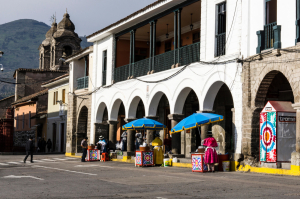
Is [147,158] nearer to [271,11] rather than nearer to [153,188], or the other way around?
[271,11]

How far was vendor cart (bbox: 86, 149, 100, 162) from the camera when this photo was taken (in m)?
25.3

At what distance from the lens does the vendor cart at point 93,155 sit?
2533 cm

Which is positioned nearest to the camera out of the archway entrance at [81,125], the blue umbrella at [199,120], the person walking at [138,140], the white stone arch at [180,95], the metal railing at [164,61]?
the blue umbrella at [199,120]

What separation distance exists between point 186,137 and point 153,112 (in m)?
2.08

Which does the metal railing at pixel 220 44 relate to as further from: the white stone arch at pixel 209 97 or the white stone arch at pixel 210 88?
the white stone arch at pixel 209 97

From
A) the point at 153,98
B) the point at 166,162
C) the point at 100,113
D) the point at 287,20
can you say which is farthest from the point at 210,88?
the point at 100,113

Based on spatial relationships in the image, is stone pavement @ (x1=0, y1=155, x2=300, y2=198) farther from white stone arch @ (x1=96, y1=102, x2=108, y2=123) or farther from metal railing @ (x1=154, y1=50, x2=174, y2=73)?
white stone arch @ (x1=96, y1=102, x2=108, y2=123)

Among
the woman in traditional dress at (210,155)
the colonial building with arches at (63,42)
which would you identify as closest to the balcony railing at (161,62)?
the woman in traditional dress at (210,155)

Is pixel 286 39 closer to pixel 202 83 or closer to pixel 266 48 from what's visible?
pixel 266 48

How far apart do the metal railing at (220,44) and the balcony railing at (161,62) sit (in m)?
1.33

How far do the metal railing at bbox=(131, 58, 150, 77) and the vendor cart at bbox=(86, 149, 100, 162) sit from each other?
473 cm

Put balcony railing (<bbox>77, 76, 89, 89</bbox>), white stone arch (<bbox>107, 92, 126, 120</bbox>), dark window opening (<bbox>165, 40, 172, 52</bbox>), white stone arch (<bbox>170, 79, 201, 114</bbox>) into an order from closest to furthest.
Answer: white stone arch (<bbox>170, 79, 201, 114</bbox>), dark window opening (<bbox>165, 40, 172, 52</bbox>), white stone arch (<bbox>107, 92, 126, 120</bbox>), balcony railing (<bbox>77, 76, 89, 89</bbox>)

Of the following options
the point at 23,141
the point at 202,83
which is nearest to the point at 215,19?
the point at 202,83

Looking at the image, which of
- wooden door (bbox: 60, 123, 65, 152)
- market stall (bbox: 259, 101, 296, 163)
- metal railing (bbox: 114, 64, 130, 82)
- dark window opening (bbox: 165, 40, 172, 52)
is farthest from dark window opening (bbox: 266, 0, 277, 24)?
wooden door (bbox: 60, 123, 65, 152)
